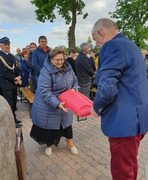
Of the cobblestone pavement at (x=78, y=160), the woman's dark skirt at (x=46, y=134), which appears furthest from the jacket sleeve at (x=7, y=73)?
the woman's dark skirt at (x=46, y=134)

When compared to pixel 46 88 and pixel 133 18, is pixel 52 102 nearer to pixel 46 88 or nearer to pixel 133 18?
pixel 46 88

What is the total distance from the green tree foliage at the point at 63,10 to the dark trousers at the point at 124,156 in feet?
51.5

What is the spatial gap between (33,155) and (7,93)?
1729 millimetres

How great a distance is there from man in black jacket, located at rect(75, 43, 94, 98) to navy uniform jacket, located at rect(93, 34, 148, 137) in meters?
3.71

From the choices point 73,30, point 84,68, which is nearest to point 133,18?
point 73,30

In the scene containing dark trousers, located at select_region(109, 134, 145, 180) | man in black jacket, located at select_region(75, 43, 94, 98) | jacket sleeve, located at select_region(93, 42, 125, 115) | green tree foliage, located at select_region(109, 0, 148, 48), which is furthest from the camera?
green tree foliage, located at select_region(109, 0, 148, 48)

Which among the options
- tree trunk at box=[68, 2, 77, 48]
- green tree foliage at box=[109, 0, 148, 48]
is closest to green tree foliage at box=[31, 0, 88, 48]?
tree trunk at box=[68, 2, 77, 48]

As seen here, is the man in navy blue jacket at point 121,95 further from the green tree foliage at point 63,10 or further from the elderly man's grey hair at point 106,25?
the green tree foliage at point 63,10

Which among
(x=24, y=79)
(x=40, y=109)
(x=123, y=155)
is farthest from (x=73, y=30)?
(x=123, y=155)

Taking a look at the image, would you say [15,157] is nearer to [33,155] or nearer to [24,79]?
[33,155]

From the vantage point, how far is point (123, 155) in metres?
1.67

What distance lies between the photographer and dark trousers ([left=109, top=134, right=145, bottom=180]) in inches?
65.2

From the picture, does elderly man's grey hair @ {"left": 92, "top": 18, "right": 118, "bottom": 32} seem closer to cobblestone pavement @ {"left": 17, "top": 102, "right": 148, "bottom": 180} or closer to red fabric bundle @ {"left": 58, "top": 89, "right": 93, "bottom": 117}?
red fabric bundle @ {"left": 58, "top": 89, "right": 93, "bottom": 117}

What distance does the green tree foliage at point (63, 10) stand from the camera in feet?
54.5
